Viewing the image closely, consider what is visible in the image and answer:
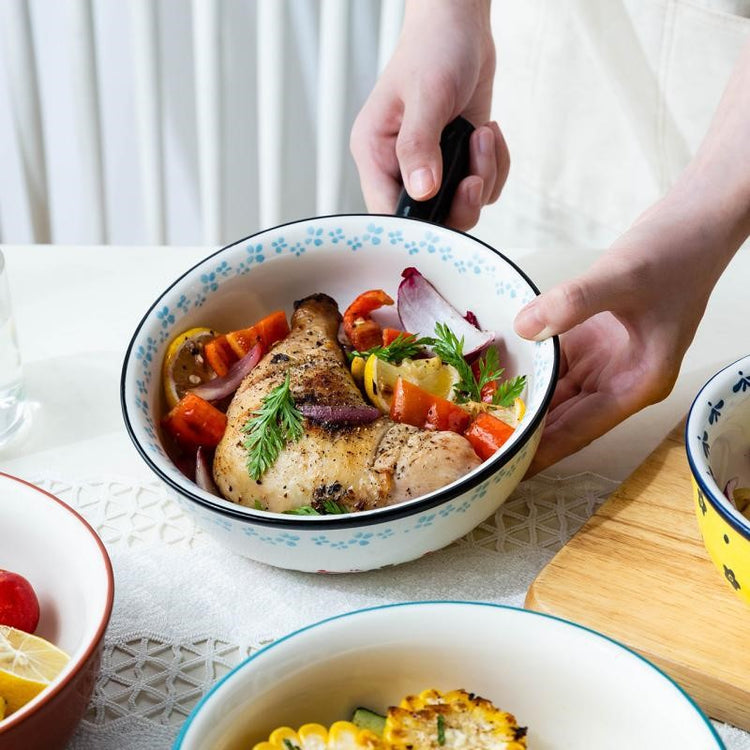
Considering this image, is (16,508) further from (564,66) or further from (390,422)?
(564,66)

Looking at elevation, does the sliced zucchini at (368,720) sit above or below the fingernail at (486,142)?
below

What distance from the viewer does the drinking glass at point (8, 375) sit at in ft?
4.34

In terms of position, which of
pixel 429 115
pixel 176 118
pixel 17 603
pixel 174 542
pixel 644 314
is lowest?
pixel 176 118

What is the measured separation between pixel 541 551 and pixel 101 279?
0.89 metres

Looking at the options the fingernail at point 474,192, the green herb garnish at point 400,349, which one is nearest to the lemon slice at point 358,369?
the green herb garnish at point 400,349

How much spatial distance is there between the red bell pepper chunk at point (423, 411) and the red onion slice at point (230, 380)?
0.69 feet

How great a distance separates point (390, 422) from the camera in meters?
1.14

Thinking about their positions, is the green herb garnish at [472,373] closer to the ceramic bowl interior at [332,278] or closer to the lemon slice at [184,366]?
the ceramic bowl interior at [332,278]

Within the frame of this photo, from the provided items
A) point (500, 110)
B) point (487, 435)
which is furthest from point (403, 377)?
point (500, 110)

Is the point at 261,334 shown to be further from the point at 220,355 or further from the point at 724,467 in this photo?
the point at 724,467

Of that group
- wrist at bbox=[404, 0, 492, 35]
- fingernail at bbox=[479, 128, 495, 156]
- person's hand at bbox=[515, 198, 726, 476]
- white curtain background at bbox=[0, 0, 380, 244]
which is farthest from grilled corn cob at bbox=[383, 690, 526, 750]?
white curtain background at bbox=[0, 0, 380, 244]

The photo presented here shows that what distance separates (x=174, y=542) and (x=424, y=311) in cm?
43

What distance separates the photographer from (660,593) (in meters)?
1.04

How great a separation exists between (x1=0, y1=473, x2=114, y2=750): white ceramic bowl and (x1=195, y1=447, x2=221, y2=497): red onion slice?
0.61ft
